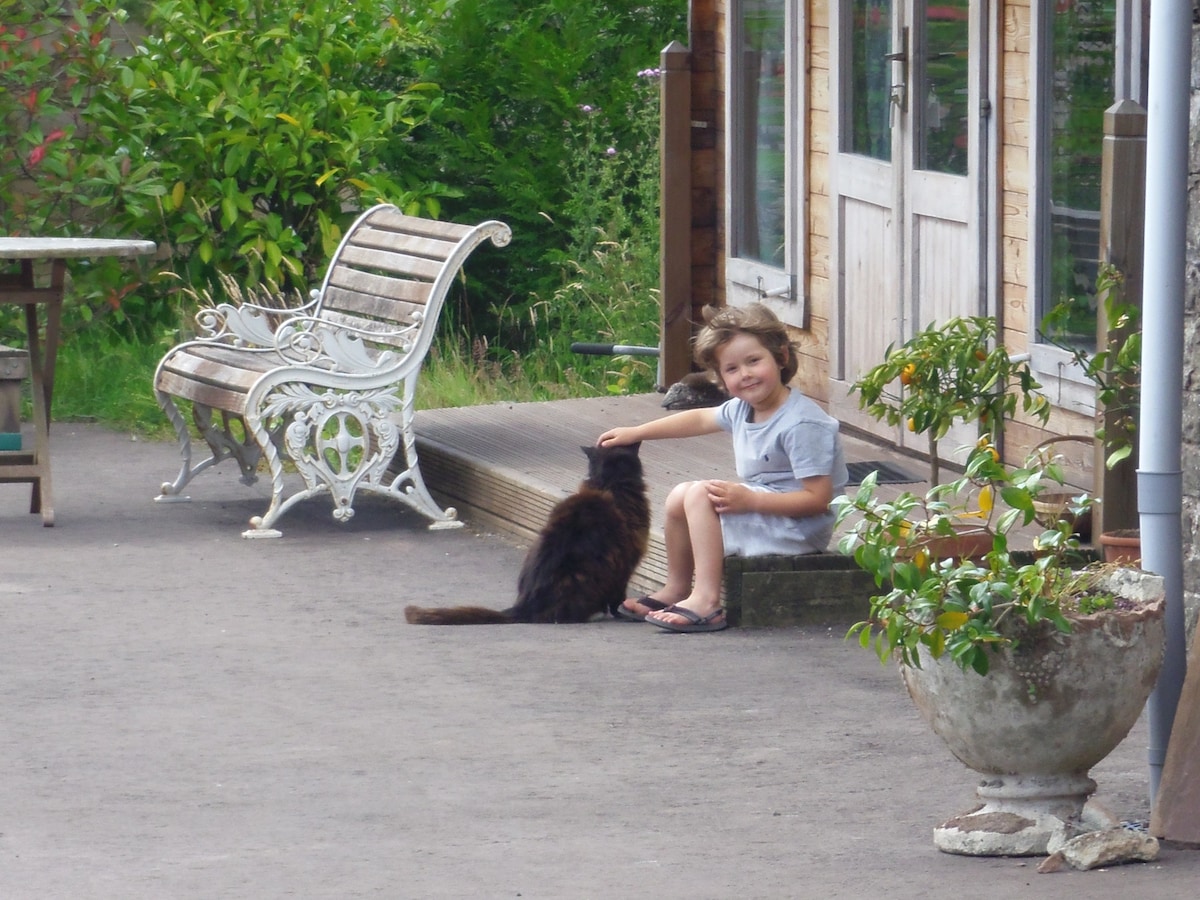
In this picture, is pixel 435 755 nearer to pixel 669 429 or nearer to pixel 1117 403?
pixel 669 429

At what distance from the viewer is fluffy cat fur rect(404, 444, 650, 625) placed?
632 centimetres

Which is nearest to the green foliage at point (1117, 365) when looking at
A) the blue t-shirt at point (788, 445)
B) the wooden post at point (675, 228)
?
the blue t-shirt at point (788, 445)

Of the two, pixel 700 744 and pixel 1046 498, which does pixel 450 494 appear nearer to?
pixel 1046 498

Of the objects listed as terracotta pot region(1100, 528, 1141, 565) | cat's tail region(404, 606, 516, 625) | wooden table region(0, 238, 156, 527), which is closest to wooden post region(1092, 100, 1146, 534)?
terracotta pot region(1100, 528, 1141, 565)

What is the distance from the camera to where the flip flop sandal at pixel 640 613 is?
640 centimetres

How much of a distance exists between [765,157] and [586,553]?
4053 millimetres

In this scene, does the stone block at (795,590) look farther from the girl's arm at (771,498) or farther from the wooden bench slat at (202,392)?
the wooden bench slat at (202,392)

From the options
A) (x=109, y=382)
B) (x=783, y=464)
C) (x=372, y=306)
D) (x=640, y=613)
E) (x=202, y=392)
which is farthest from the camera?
(x=109, y=382)

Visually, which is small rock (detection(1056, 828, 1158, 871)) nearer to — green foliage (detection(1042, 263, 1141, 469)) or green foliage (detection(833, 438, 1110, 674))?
green foliage (detection(833, 438, 1110, 674))

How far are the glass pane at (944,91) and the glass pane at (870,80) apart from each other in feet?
0.89

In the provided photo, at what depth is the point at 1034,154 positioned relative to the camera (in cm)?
731

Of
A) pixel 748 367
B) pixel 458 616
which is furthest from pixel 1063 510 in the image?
pixel 458 616

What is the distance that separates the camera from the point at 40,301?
8219 mm

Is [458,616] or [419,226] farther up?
[419,226]
